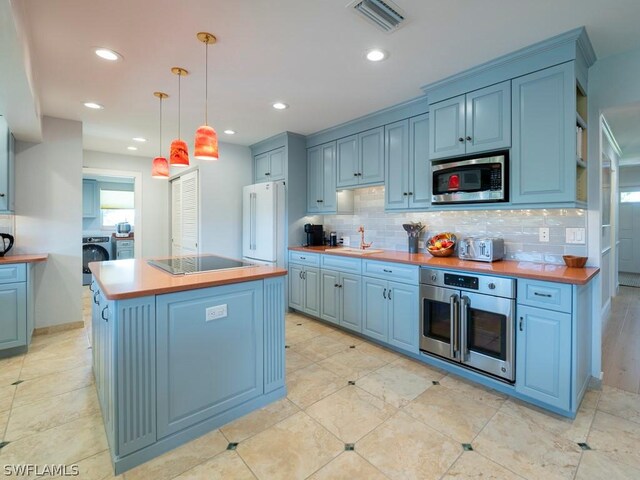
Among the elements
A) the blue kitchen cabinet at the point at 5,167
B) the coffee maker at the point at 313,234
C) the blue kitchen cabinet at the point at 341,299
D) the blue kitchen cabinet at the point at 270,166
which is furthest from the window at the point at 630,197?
the blue kitchen cabinet at the point at 5,167

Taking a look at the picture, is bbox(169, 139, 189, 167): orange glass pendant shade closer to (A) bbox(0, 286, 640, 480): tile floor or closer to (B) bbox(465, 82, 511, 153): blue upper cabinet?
(A) bbox(0, 286, 640, 480): tile floor

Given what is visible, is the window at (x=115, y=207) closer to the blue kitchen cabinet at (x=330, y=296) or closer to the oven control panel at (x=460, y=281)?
the blue kitchen cabinet at (x=330, y=296)

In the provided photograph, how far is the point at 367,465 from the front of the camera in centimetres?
166

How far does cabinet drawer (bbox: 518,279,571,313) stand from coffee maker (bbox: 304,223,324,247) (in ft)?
8.73

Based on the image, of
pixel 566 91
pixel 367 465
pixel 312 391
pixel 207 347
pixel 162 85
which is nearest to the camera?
pixel 367 465

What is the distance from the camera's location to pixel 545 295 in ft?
6.77

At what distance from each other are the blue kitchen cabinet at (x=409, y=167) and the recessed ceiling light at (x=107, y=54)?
2.49 m

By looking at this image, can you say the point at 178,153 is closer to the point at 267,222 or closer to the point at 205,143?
the point at 205,143

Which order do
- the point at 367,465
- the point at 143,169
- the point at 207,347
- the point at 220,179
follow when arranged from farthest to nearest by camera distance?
the point at 143,169 → the point at 220,179 → the point at 207,347 → the point at 367,465

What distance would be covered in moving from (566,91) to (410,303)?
1930 millimetres

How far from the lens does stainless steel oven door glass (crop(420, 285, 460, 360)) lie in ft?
8.29

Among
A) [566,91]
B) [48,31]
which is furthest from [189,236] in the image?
[566,91]

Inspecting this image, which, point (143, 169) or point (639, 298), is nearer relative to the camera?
point (639, 298)

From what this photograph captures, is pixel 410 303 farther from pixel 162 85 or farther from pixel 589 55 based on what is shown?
pixel 162 85
